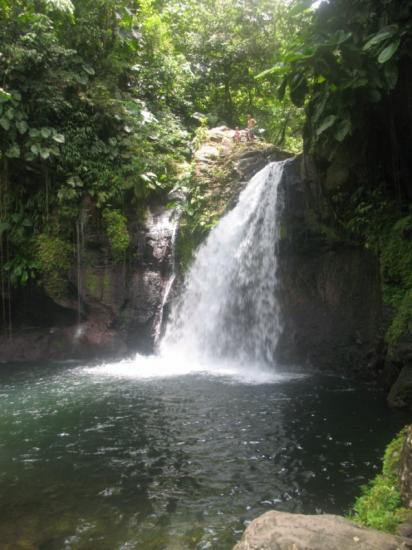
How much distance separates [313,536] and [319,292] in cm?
815

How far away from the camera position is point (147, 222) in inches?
546

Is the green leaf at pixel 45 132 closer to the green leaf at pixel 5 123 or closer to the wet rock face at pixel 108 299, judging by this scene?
the green leaf at pixel 5 123

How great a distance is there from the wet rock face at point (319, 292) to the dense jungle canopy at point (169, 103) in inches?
26.7

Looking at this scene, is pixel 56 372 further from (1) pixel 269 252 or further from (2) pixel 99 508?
(2) pixel 99 508

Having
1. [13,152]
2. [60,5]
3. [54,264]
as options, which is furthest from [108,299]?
[60,5]

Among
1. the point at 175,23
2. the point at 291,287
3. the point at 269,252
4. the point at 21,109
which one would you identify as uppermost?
the point at 175,23

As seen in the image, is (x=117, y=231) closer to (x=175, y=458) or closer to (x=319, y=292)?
(x=319, y=292)

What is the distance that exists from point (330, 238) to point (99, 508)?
7.66 m

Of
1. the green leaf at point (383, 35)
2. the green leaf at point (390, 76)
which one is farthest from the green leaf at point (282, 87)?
the green leaf at point (383, 35)

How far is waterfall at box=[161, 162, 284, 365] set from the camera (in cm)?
1162

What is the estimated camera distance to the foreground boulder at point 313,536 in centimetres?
293

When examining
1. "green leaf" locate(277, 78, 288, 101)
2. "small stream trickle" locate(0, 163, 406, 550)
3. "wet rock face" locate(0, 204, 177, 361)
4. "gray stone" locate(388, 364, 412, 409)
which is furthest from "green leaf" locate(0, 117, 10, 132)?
"gray stone" locate(388, 364, 412, 409)

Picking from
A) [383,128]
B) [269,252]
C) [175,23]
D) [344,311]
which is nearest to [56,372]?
[269,252]

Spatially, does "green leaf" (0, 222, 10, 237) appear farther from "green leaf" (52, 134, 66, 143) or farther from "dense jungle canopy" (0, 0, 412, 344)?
"green leaf" (52, 134, 66, 143)
